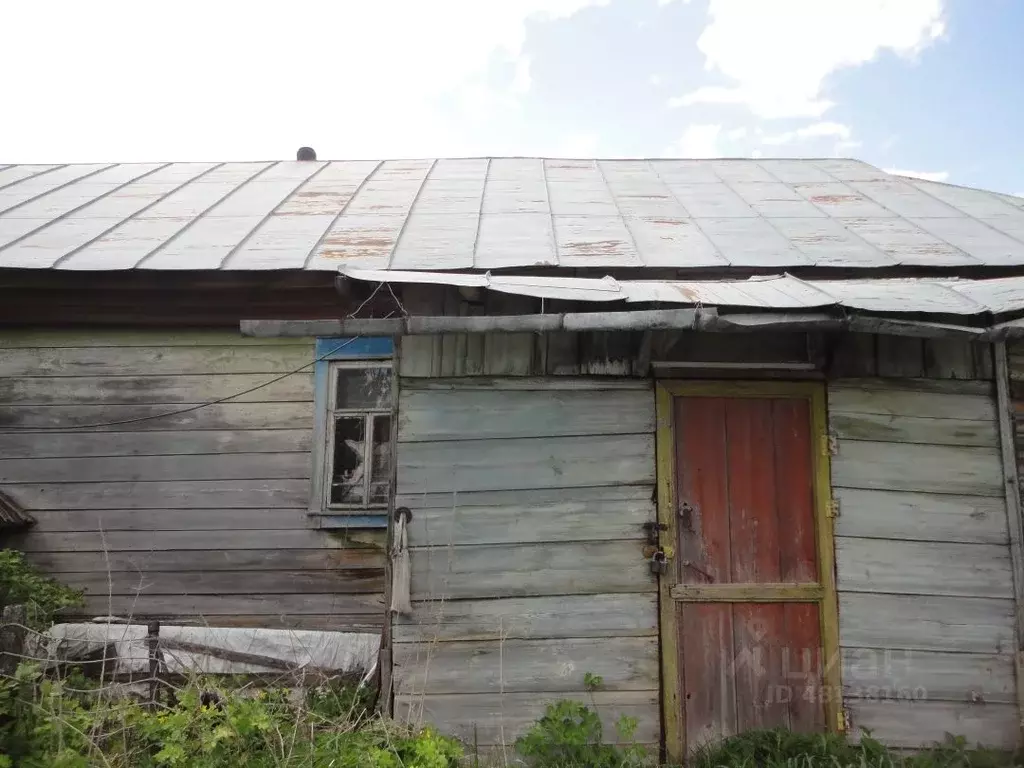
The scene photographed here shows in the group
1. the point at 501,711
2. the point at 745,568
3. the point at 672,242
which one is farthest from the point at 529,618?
the point at 672,242

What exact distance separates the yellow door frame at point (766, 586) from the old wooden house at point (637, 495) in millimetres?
14

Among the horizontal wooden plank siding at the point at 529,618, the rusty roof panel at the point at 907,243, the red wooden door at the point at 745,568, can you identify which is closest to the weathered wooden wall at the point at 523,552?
the horizontal wooden plank siding at the point at 529,618

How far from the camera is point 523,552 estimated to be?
373 centimetres

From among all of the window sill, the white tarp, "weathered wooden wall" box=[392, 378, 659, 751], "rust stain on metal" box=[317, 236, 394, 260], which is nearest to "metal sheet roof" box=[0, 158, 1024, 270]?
"rust stain on metal" box=[317, 236, 394, 260]

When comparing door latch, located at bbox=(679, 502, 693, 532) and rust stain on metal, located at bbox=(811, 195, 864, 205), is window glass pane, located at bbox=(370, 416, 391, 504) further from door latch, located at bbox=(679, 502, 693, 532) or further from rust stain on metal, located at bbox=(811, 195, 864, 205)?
rust stain on metal, located at bbox=(811, 195, 864, 205)

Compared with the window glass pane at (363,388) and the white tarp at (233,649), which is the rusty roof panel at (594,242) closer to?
the window glass pane at (363,388)

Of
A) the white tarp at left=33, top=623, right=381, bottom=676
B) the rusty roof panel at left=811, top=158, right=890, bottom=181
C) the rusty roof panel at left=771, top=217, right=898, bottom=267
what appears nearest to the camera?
the white tarp at left=33, top=623, right=381, bottom=676

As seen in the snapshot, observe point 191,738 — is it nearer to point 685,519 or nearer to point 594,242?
point 685,519

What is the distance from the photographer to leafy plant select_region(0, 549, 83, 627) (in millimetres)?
4605

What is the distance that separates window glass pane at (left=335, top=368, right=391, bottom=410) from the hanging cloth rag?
5.57 ft

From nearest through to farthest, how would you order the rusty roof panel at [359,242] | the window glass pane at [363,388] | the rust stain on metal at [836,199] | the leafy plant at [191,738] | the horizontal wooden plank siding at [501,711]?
the leafy plant at [191,738], the horizontal wooden plank siding at [501,711], the rusty roof panel at [359,242], the window glass pane at [363,388], the rust stain on metal at [836,199]

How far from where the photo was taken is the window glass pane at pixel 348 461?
5.18 meters

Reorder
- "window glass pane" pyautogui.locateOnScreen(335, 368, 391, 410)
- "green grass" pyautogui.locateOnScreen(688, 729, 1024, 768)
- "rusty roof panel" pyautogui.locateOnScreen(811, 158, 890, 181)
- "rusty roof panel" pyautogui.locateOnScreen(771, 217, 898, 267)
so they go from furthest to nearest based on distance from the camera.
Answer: "rusty roof panel" pyautogui.locateOnScreen(811, 158, 890, 181), "window glass pane" pyautogui.locateOnScreen(335, 368, 391, 410), "rusty roof panel" pyautogui.locateOnScreen(771, 217, 898, 267), "green grass" pyautogui.locateOnScreen(688, 729, 1024, 768)

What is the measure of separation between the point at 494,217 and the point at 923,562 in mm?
4029
